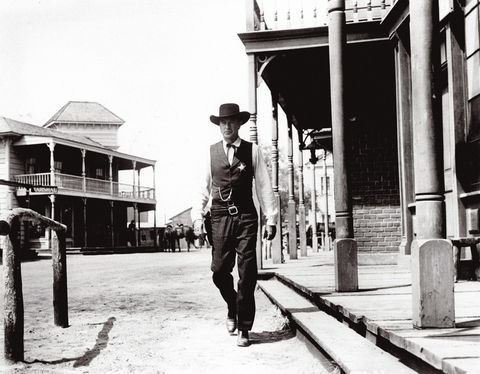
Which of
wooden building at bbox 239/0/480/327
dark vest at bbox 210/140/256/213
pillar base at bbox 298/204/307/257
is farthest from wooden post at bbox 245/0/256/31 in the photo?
pillar base at bbox 298/204/307/257

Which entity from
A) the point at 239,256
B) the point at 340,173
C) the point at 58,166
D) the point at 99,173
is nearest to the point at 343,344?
the point at 239,256

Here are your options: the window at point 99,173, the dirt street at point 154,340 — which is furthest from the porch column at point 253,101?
the window at point 99,173

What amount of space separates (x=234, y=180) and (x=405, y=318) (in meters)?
1.83

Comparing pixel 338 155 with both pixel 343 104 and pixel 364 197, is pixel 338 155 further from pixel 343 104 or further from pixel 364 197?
pixel 364 197

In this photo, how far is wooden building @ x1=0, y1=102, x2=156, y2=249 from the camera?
107 feet

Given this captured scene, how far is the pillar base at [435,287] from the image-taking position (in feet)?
11.0

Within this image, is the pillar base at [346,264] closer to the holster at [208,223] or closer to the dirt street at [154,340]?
the dirt street at [154,340]

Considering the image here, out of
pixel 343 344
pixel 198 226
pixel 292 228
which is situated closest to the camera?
pixel 343 344

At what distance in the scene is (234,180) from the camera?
4.96 meters

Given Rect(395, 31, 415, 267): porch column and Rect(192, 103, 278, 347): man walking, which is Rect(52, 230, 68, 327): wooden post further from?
Rect(395, 31, 415, 267): porch column

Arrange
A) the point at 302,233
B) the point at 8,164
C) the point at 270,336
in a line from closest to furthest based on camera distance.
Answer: the point at 270,336, the point at 302,233, the point at 8,164

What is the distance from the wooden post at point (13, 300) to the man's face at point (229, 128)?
179 cm

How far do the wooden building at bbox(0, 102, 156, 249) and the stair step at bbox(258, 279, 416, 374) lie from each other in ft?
81.1

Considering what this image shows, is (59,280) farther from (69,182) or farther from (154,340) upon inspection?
(69,182)
